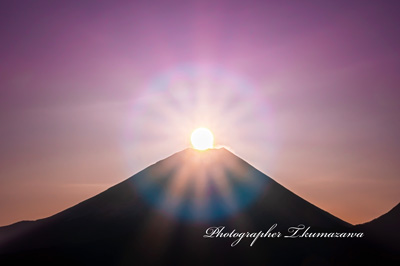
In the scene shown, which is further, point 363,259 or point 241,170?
point 241,170

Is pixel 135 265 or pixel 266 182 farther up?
pixel 266 182

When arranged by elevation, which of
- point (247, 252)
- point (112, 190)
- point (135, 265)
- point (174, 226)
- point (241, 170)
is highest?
point (241, 170)

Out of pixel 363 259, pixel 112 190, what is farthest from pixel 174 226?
pixel 363 259

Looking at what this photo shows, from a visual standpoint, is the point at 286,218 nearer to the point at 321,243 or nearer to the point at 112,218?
the point at 321,243

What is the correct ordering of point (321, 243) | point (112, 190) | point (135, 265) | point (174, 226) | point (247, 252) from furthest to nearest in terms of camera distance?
point (112, 190) < point (174, 226) < point (321, 243) < point (247, 252) < point (135, 265)

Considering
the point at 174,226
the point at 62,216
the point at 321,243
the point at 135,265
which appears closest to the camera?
the point at 135,265

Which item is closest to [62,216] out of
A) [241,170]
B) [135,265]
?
[135,265]
